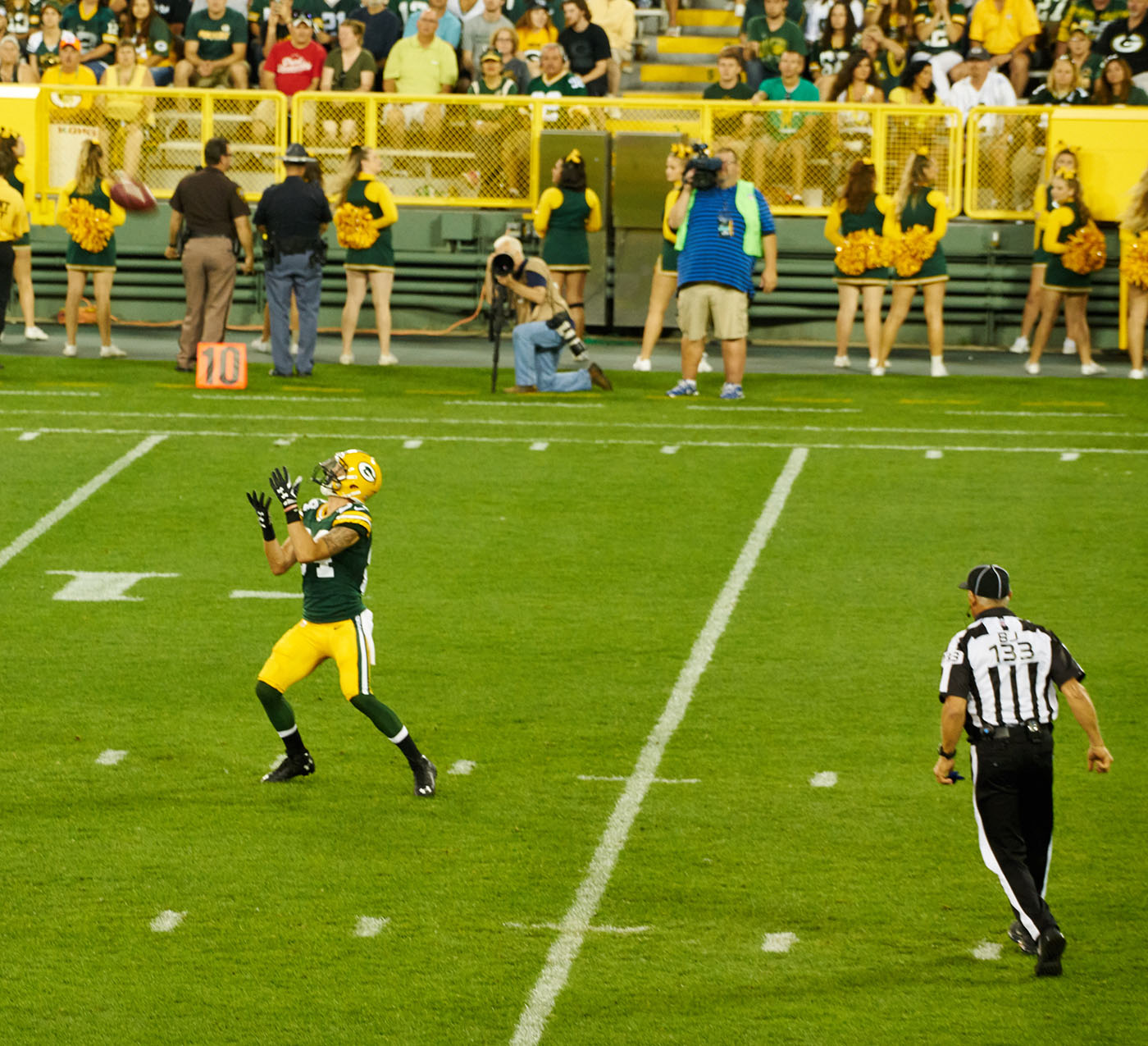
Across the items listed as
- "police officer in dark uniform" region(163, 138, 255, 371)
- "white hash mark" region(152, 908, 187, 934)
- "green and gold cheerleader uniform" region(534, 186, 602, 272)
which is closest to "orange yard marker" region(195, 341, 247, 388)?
"police officer in dark uniform" region(163, 138, 255, 371)

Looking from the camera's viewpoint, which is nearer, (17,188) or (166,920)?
(166,920)

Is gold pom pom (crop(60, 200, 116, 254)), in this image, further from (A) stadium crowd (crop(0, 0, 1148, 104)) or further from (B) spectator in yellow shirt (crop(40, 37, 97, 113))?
(A) stadium crowd (crop(0, 0, 1148, 104))

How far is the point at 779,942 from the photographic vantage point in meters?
7.66

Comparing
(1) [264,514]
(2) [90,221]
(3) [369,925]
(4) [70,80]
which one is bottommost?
(3) [369,925]

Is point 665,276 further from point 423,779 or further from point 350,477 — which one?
point 423,779

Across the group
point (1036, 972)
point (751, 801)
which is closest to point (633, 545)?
point (751, 801)

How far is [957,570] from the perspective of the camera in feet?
44.2

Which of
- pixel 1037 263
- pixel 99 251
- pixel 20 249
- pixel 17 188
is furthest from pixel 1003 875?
pixel 17 188

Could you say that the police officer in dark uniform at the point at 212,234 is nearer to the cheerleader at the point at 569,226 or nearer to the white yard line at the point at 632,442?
the white yard line at the point at 632,442

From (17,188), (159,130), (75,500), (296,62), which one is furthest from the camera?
(296,62)

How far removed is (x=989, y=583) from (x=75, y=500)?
9.11 m

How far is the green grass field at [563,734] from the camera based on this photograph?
7.24 meters

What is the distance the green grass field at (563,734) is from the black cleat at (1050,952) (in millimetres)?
59

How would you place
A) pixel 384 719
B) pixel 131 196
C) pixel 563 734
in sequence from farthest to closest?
pixel 131 196 < pixel 563 734 < pixel 384 719
